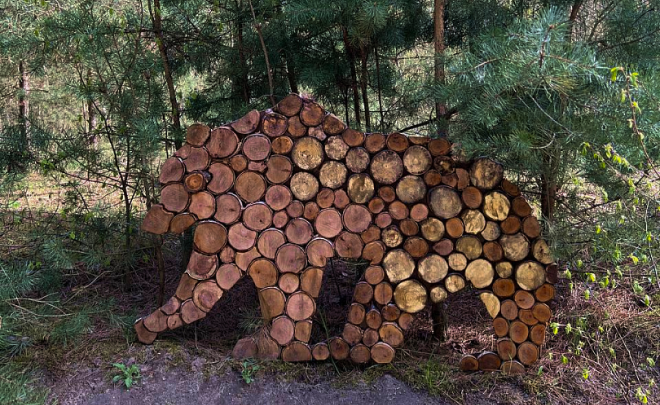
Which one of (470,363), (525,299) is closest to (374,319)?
(470,363)

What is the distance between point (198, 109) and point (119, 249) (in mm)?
1119

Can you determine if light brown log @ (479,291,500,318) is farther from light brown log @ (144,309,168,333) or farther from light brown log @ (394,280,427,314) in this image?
light brown log @ (144,309,168,333)

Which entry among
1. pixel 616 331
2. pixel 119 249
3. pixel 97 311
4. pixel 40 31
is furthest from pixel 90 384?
pixel 616 331

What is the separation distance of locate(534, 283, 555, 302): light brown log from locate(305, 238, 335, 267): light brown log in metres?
1.06

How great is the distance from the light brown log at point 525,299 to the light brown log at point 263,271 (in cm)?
124

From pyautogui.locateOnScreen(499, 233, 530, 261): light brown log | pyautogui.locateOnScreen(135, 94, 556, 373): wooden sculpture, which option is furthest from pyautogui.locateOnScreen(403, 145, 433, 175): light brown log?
pyautogui.locateOnScreen(499, 233, 530, 261): light brown log

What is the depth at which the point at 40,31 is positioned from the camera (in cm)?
366

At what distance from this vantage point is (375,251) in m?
2.95

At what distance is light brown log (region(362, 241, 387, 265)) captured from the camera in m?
2.94

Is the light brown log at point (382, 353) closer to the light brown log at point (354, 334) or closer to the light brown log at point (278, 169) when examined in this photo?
the light brown log at point (354, 334)

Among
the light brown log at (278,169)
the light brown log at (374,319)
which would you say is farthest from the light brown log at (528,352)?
the light brown log at (278,169)

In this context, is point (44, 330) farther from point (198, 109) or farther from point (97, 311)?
point (198, 109)

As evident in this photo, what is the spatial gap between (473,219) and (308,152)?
89 cm

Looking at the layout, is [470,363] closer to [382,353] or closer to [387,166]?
[382,353]
